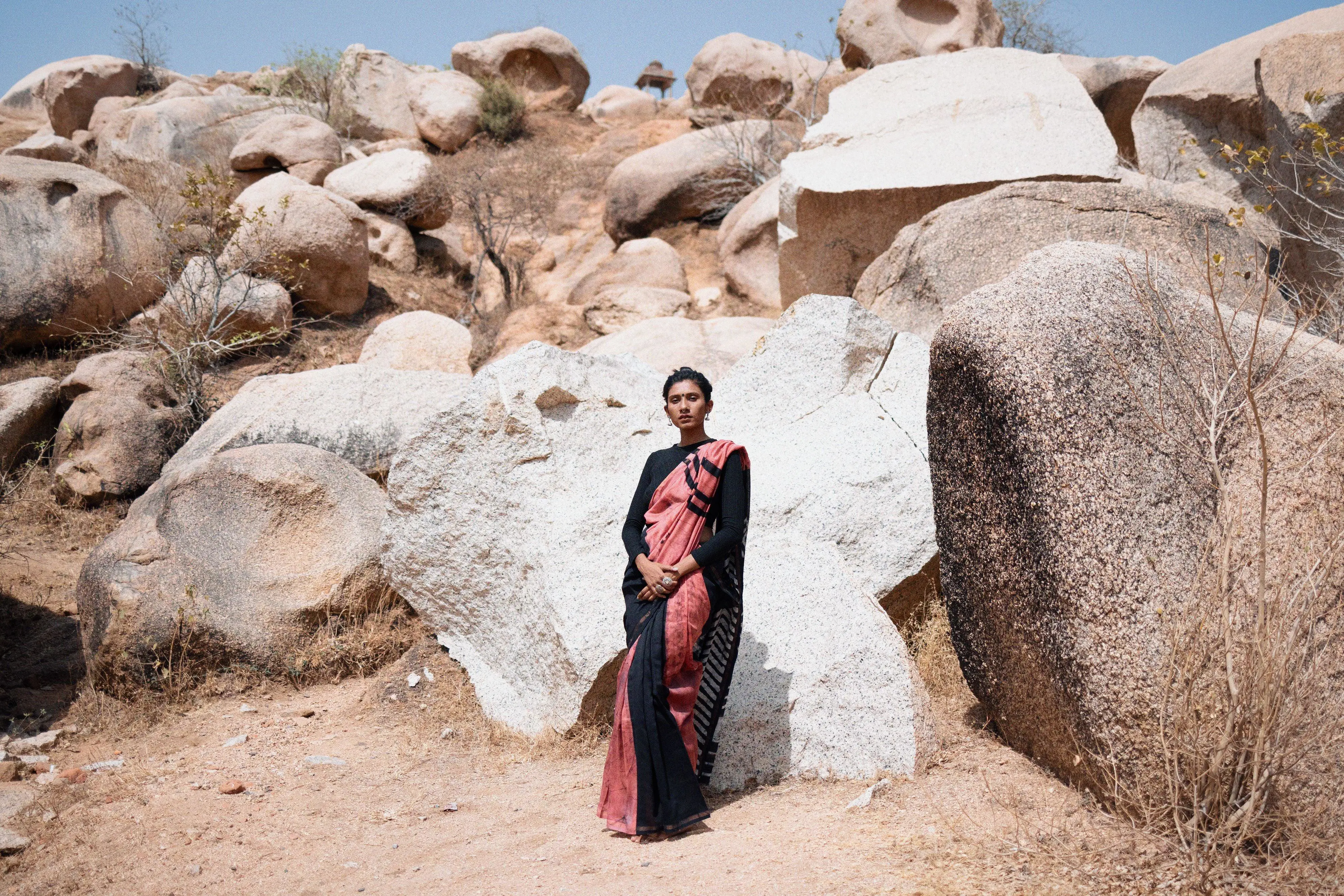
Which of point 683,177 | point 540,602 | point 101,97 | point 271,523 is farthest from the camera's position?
point 101,97

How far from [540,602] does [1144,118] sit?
7.15 meters

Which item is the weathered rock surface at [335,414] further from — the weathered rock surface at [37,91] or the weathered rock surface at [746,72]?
the weathered rock surface at [37,91]

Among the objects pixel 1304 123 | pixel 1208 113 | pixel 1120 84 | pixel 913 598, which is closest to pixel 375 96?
pixel 1120 84

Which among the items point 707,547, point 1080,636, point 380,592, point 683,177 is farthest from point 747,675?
point 683,177

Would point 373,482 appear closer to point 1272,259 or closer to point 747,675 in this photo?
point 747,675

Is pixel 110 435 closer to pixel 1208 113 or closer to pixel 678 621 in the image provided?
pixel 678 621

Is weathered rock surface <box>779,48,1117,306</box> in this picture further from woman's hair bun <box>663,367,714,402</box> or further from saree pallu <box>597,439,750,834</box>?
saree pallu <box>597,439,750,834</box>

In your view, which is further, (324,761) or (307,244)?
(307,244)

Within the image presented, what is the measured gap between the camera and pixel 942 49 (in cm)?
1431

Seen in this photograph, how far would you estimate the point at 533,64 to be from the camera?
1877 cm

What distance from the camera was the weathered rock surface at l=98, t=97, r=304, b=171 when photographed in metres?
13.6

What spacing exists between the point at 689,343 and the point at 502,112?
465 inches

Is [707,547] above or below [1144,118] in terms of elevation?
below

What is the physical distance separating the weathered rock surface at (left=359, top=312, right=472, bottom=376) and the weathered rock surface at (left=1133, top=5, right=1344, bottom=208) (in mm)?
6438
